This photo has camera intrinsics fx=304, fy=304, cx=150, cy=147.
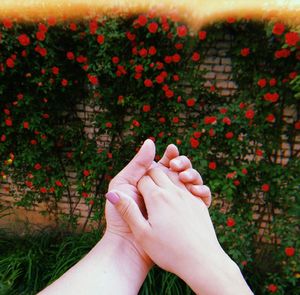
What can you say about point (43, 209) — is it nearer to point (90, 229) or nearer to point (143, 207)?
point (90, 229)

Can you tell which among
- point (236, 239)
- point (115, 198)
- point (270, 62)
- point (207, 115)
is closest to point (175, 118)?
point (207, 115)

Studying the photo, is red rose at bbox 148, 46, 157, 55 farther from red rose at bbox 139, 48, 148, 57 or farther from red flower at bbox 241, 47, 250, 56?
red flower at bbox 241, 47, 250, 56

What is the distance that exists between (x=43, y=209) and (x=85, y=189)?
29.3 inches

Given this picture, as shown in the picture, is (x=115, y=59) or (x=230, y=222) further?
(x=115, y=59)

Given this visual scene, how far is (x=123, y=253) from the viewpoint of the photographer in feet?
4.35

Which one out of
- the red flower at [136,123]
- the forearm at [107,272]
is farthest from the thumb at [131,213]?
the red flower at [136,123]

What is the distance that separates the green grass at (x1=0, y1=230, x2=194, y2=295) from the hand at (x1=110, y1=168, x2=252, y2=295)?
1.46 m

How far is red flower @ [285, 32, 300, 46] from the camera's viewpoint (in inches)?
88.6

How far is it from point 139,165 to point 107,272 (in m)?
0.50

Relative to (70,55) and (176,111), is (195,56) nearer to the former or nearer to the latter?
(176,111)

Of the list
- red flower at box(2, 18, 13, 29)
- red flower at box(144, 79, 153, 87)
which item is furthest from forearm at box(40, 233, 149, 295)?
red flower at box(2, 18, 13, 29)

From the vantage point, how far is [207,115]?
2928 mm

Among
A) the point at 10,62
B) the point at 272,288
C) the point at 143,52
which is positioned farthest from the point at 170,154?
the point at 10,62

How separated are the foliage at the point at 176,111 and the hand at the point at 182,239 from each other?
1368 mm
